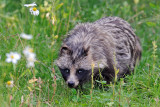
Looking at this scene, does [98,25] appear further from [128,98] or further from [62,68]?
[128,98]

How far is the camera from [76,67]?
4.71 meters

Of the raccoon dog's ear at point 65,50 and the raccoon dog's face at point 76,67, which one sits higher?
the raccoon dog's ear at point 65,50

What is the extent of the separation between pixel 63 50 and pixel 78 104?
100cm

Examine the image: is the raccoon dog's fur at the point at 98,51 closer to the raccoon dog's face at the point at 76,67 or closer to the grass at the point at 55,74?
the raccoon dog's face at the point at 76,67

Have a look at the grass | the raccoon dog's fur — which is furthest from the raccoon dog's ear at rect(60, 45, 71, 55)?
the grass

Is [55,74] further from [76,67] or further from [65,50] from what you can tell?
[76,67]

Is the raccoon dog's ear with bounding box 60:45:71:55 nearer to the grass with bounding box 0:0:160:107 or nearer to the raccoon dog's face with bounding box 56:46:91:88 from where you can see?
the raccoon dog's face with bounding box 56:46:91:88

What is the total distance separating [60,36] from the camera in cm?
659

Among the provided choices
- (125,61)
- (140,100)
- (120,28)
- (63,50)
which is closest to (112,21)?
(120,28)

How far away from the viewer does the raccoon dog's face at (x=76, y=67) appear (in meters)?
4.71

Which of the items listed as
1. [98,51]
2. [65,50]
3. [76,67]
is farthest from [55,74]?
[98,51]

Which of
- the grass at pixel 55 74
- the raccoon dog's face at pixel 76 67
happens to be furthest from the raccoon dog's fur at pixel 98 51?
the grass at pixel 55 74

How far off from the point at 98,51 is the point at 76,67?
584 mm

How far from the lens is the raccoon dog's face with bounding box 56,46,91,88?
471 cm
